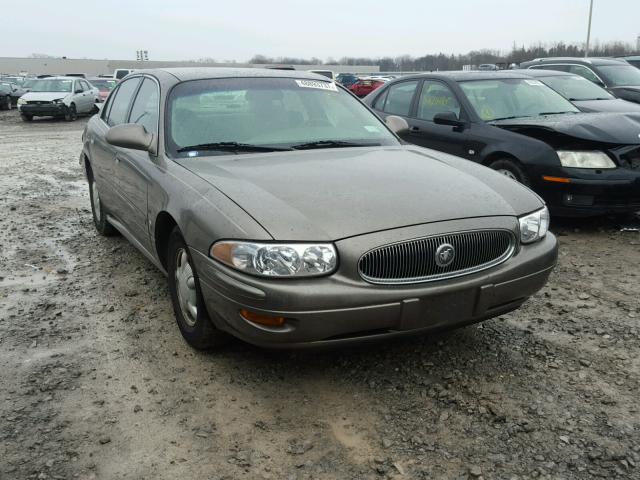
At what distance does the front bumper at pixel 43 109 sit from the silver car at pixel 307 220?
1937cm

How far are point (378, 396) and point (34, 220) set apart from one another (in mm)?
5208

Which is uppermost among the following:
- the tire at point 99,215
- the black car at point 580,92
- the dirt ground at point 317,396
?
the black car at point 580,92

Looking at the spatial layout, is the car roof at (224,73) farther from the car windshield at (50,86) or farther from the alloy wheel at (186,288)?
the car windshield at (50,86)

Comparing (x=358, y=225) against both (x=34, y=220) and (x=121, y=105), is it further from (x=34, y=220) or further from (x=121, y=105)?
(x=34, y=220)

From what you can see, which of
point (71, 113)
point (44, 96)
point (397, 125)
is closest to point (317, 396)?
point (397, 125)

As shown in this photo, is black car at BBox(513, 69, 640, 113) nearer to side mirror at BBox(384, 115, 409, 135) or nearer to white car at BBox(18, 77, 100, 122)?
side mirror at BBox(384, 115, 409, 135)

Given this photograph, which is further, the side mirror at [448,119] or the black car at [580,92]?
the black car at [580,92]

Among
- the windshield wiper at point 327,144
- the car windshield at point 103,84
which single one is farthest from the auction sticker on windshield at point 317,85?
the car windshield at point 103,84

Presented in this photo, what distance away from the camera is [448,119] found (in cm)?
658

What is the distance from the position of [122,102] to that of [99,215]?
4.20 ft

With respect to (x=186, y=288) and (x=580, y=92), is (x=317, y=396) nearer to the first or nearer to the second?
(x=186, y=288)

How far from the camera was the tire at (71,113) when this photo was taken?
22203 millimetres

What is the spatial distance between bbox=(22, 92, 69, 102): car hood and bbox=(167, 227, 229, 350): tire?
20637 millimetres

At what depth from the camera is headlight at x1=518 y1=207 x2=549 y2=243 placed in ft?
10.7
